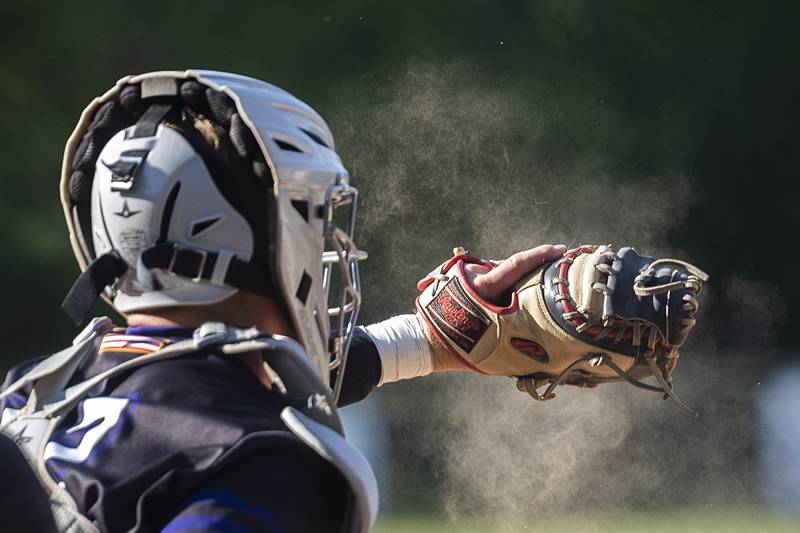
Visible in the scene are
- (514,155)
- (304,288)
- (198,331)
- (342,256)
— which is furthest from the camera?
(514,155)

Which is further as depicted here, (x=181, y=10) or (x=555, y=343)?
(x=181, y=10)

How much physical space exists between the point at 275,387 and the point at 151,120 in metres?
0.32

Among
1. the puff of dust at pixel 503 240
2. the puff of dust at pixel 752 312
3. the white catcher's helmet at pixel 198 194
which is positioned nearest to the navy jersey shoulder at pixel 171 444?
the white catcher's helmet at pixel 198 194

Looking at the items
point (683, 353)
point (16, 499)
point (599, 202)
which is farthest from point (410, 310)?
point (16, 499)

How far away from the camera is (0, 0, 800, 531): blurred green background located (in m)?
3.25

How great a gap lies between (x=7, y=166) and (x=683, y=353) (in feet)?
7.94

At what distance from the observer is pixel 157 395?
997 mm

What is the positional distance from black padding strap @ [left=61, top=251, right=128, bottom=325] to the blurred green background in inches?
80.7

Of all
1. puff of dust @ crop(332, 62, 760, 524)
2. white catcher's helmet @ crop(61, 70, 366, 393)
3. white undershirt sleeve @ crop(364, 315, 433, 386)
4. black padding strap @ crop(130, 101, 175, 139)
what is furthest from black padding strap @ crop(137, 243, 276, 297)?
puff of dust @ crop(332, 62, 760, 524)

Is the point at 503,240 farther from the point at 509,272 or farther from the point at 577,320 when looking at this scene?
the point at 577,320

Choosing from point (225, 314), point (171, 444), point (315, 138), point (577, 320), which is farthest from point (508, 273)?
point (171, 444)

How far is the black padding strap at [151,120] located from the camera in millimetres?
1135

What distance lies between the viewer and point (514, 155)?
343 centimetres

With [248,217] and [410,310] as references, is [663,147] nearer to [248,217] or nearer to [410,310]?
[410,310]
